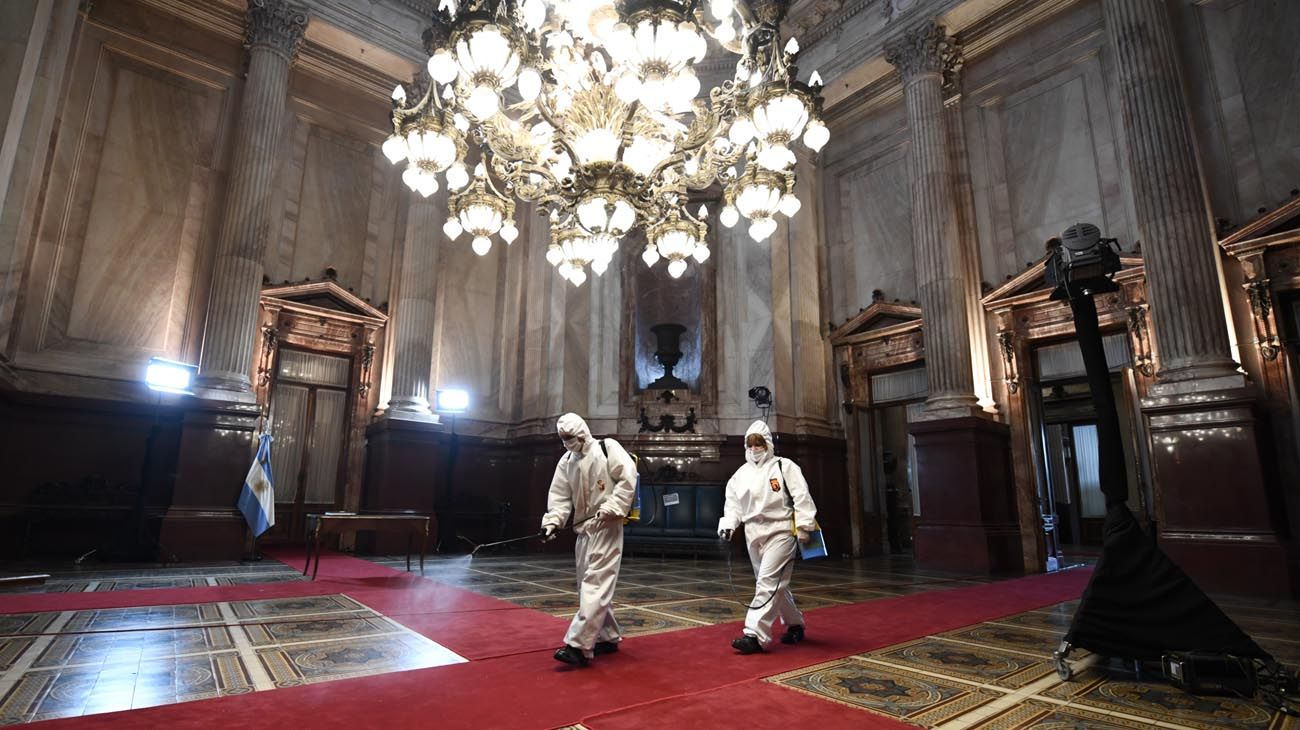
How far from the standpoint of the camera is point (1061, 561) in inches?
374

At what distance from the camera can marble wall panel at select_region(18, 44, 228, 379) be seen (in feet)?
28.5

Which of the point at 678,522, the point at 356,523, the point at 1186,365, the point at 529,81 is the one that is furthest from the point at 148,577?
the point at 1186,365

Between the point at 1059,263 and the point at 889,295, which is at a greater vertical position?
the point at 889,295

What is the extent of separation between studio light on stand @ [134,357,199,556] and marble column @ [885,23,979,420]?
32.1 feet

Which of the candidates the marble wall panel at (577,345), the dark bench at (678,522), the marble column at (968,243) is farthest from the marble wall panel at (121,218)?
the marble column at (968,243)

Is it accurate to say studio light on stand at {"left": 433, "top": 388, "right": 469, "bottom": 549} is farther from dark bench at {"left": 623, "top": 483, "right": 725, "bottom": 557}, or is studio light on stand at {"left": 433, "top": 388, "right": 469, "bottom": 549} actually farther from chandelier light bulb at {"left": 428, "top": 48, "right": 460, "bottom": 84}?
chandelier light bulb at {"left": 428, "top": 48, "right": 460, "bottom": 84}

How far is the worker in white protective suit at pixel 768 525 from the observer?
3.94 meters

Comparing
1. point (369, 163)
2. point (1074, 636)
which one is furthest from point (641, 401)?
A: point (1074, 636)

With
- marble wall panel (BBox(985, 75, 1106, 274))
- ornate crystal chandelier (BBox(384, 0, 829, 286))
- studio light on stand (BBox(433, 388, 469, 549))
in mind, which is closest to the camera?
ornate crystal chandelier (BBox(384, 0, 829, 286))

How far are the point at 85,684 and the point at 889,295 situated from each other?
1107cm

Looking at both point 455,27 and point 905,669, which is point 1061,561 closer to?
Answer: point 905,669

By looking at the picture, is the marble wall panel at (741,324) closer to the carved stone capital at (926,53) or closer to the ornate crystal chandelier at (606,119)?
the carved stone capital at (926,53)

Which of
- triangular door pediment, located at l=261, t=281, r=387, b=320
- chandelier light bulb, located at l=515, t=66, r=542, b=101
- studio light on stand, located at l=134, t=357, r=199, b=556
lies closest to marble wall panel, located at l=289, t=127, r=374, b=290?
triangular door pediment, located at l=261, t=281, r=387, b=320

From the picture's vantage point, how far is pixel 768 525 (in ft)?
13.8
